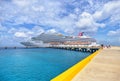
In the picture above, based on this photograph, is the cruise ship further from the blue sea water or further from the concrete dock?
the concrete dock

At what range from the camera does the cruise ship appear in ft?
295

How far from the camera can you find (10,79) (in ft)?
45.9

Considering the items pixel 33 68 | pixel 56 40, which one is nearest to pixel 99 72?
pixel 33 68

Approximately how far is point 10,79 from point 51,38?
81.5m

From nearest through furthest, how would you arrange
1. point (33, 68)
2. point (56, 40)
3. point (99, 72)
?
point (99, 72), point (33, 68), point (56, 40)

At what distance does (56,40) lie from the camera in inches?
3748

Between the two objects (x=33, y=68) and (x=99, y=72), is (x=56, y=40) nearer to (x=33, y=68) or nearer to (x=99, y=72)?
(x=33, y=68)

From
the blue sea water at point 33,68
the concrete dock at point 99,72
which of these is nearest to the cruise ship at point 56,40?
the blue sea water at point 33,68

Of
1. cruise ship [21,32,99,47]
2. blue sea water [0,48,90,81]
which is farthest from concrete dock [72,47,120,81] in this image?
cruise ship [21,32,99,47]

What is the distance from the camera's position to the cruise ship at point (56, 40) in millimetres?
89812

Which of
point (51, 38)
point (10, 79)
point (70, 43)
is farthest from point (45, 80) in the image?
point (51, 38)

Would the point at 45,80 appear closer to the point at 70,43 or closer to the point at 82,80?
the point at 82,80

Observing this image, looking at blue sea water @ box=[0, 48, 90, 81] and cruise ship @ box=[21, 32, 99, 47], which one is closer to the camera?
blue sea water @ box=[0, 48, 90, 81]

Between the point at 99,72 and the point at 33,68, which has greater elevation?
the point at 99,72
